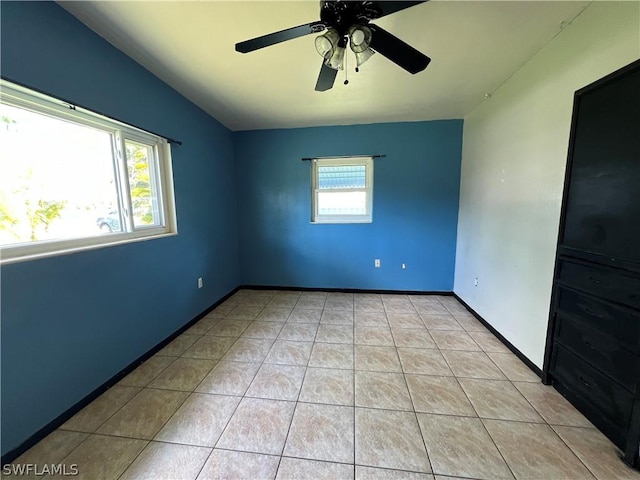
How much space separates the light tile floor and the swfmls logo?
24 mm

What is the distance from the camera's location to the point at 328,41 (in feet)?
4.08

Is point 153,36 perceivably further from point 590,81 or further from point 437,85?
point 590,81

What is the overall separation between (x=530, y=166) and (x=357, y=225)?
198 centimetres

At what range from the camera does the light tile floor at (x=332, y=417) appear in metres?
1.19

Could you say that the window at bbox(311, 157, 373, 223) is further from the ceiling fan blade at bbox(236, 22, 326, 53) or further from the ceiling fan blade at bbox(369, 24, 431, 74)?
the ceiling fan blade at bbox(236, 22, 326, 53)

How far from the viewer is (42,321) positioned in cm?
133

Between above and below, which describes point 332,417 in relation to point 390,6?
below

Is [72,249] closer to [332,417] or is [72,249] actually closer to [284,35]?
[284,35]

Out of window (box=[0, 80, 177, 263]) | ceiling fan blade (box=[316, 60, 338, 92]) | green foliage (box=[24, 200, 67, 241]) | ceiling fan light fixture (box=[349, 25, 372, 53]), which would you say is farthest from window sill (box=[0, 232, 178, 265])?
ceiling fan light fixture (box=[349, 25, 372, 53])

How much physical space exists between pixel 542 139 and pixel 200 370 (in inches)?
125

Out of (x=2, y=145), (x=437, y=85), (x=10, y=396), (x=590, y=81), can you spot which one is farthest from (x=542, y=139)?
(x=10, y=396)

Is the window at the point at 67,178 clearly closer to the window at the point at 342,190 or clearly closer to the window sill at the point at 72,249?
the window sill at the point at 72,249

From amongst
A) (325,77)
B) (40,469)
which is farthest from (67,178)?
(325,77)

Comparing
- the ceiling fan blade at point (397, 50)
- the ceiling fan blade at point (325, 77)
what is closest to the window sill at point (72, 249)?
the ceiling fan blade at point (325, 77)
